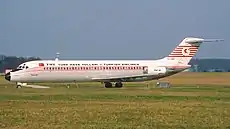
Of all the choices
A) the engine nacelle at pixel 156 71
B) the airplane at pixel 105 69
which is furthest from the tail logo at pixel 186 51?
the engine nacelle at pixel 156 71

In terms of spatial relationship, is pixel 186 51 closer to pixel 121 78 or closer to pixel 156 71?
pixel 156 71

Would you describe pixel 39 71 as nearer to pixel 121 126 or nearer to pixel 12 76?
pixel 12 76

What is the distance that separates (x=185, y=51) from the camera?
7219 cm

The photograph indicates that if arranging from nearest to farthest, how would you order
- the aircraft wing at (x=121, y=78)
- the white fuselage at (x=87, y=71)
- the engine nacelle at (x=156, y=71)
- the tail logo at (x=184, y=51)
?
the white fuselage at (x=87, y=71), the aircraft wing at (x=121, y=78), the engine nacelle at (x=156, y=71), the tail logo at (x=184, y=51)

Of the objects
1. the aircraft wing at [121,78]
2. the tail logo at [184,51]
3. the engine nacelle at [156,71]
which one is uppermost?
the tail logo at [184,51]

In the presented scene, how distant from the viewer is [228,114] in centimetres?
2488

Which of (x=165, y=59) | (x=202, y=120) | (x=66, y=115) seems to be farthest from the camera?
(x=165, y=59)

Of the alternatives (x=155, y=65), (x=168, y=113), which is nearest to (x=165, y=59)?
(x=155, y=65)

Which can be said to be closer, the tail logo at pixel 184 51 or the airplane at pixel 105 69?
the airplane at pixel 105 69

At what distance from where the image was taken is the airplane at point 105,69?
218ft

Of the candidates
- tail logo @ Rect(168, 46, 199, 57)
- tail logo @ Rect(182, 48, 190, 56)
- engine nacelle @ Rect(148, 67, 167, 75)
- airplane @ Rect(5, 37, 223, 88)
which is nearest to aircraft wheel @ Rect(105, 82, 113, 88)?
airplane @ Rect(5, 37, 223, 88)

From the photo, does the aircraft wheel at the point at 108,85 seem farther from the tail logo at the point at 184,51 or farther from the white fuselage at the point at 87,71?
the tail logo at the point at 184,51

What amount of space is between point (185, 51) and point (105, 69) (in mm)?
10273

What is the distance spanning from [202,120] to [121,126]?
12.5 feet
